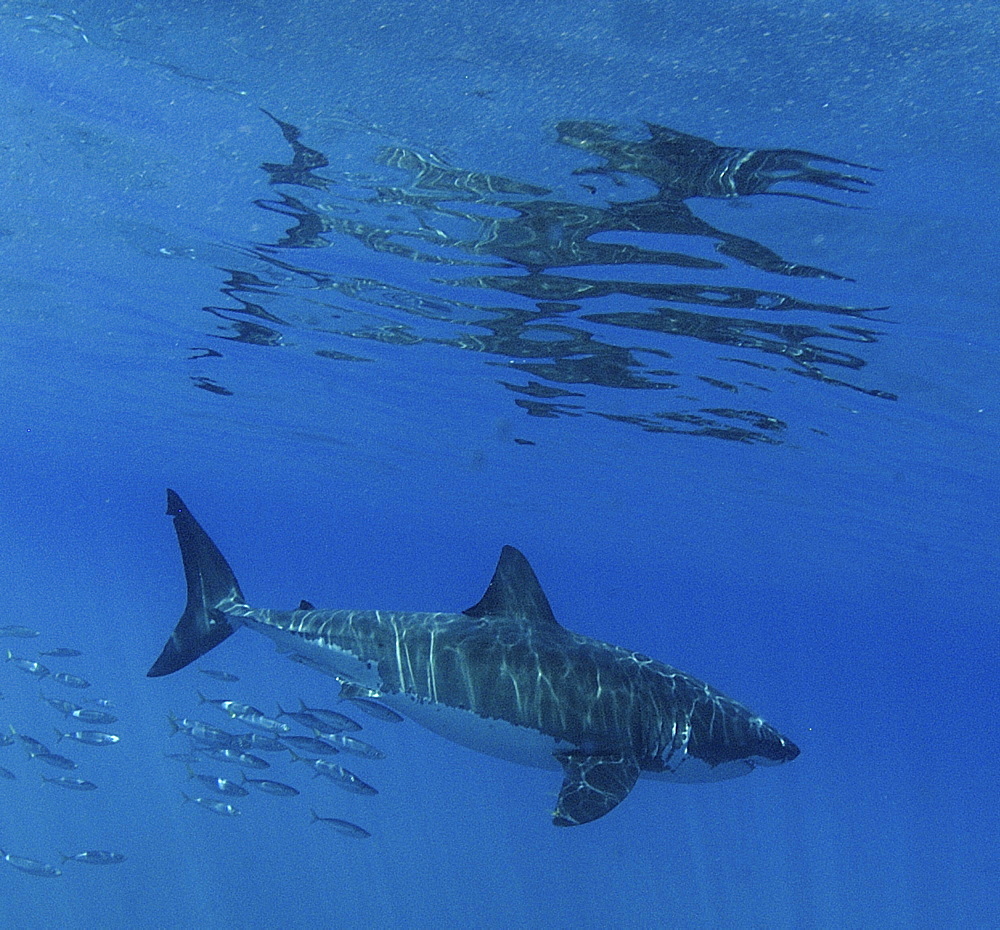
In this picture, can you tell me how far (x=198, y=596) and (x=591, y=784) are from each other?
532cm

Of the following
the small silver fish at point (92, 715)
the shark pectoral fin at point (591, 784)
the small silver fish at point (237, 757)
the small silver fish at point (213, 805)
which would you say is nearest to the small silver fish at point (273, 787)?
the small silver fish at point (237, 757)

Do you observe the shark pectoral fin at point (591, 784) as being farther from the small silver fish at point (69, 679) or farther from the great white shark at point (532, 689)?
the small silver fish at point (69, 679)

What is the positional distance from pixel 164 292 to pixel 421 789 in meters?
53.2

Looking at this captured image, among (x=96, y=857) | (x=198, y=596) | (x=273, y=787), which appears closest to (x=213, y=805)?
(x=96, y=857)

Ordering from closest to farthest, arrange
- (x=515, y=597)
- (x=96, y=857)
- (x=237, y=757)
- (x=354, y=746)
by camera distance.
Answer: (x=515, y=597) → (x=237, y=757) → (x=354, y=746) → (x=96, y=857)

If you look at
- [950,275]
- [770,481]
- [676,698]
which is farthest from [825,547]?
[676,698]

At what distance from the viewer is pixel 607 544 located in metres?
54.3

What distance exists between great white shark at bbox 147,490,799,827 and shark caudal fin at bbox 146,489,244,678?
0.68 m

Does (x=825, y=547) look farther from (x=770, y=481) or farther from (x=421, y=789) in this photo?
(x=421, y=789)

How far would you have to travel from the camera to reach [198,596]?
404 inches

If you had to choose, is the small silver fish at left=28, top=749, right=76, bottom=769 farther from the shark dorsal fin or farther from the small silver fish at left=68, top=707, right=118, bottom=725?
the shark dorsal fin

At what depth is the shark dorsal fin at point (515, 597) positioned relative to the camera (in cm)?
900

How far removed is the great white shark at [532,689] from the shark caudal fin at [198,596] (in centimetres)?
68

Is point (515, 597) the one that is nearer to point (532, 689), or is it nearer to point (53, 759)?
point (532, 689)
